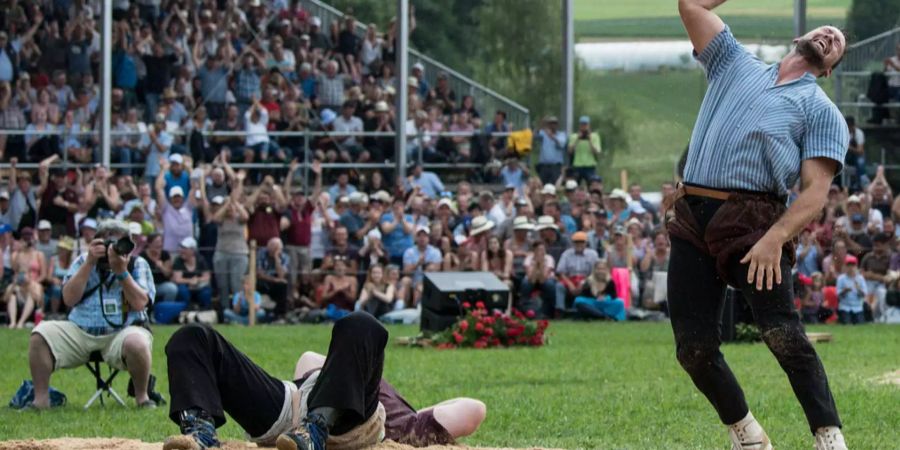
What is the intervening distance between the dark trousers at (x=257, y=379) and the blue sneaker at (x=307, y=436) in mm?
106

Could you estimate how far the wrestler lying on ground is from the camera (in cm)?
731

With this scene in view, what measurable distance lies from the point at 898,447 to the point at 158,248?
14.2 metres

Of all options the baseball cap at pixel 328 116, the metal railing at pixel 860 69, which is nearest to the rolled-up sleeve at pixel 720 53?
the baseball cap at pixel 328 116

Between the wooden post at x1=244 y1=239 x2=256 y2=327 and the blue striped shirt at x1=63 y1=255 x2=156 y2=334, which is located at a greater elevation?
the blue striped shirt at x1=63 y1=255 x2=156 y2=334

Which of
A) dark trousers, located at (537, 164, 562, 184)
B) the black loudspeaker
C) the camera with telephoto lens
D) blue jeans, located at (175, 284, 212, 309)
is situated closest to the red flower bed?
the black loudspeaker

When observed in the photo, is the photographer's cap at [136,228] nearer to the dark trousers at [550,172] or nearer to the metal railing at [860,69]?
the dark trousers at [550,172]

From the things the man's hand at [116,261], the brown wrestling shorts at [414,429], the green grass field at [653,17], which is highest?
the green grass field at [653,17]

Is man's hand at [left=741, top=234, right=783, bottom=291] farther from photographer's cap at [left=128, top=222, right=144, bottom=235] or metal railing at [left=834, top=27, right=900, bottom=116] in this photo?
metal railing at [left=834, top=27, right=900, bottom=116]

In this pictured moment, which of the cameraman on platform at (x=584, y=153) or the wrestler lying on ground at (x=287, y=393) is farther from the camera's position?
the cameraman on platform at (x=584, y=153)

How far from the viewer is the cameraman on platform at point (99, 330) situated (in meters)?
11.3

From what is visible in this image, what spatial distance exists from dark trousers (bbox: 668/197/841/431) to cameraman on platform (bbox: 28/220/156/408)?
4983 millimetres

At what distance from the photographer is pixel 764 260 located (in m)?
7.02

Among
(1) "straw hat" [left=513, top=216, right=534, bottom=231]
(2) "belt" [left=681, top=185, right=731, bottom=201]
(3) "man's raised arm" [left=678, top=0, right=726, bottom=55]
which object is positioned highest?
(3) "man's raised arm" [left=678, top=0, right=726, bottom=55]

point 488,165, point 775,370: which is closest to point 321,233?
point 488,165
